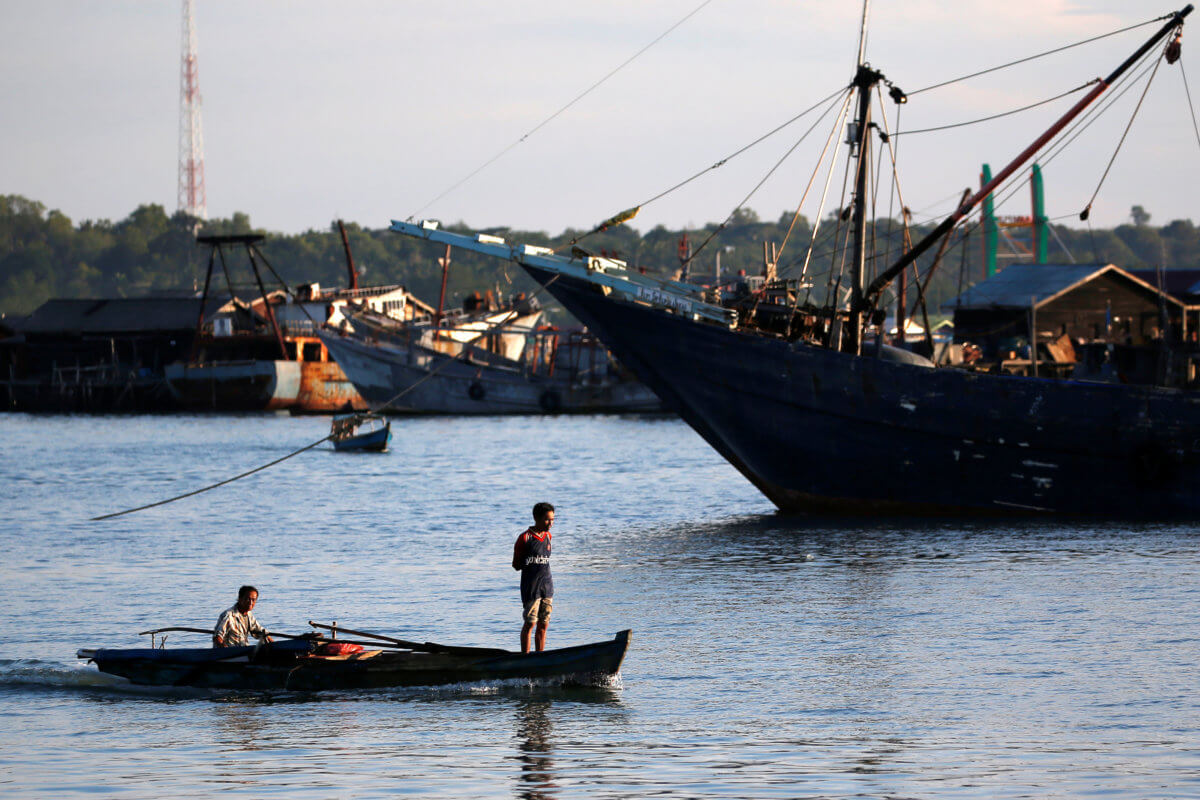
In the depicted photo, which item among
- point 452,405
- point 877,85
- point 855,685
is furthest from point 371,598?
point 452,405

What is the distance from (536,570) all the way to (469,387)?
74144 millimetres

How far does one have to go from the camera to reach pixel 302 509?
41719 millimetres

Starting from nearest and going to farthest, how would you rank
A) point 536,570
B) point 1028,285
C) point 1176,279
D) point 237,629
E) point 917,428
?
point 536,570 → point 237,629 → point 917,428 → point 1028,285 → point 1176,279

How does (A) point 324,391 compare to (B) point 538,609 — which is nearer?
(B) point 538,609

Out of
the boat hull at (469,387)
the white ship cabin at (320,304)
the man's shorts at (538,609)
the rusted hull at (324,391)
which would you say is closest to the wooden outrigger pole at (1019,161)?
the man's shorts at (538,609)

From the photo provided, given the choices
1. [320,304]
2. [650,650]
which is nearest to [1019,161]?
[650,650]

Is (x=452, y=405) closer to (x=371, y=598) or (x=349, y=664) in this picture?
(x=371, y=598)

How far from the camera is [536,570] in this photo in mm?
17047

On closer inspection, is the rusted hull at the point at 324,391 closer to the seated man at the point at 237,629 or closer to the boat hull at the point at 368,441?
the boat hull at the point at 368,441

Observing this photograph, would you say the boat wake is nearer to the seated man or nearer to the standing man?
the seated man

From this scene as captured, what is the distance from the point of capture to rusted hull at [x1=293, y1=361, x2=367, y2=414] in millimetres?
96000

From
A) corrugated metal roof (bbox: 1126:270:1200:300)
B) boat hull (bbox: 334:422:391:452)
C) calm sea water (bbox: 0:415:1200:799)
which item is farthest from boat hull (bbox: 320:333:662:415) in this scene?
calm sea water (bbox: 0:415:1200:799)

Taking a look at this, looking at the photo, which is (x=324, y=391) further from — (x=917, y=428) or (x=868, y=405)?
(x=917, y=428)

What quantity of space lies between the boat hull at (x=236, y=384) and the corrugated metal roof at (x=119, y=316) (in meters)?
5.99
